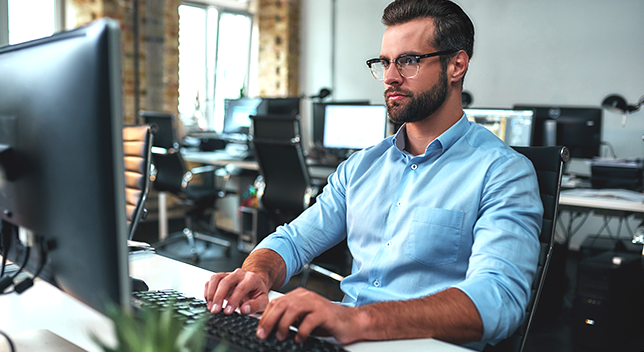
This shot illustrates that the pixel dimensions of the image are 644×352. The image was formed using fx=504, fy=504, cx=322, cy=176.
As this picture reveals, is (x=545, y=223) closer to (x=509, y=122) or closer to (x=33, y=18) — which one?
(x=509, y=122)

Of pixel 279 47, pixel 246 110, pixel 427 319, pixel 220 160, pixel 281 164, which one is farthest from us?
pixel 279 47

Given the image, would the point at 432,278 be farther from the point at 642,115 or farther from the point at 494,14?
the point at 494,14

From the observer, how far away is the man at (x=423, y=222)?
86 centimetres

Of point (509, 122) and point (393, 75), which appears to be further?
point (509, 122)

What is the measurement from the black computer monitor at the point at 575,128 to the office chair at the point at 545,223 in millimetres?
2218

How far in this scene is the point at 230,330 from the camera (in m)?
0.77

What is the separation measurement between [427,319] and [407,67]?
0.63m

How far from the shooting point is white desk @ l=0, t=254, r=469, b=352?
79 cm

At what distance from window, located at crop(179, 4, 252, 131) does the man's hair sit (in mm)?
4612

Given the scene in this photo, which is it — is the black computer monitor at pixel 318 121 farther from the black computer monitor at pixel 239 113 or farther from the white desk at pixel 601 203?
the white desk at pixel 601 203

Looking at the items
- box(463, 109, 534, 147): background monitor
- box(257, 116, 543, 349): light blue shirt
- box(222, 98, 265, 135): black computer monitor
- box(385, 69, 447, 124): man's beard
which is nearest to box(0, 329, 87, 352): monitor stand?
box(257, 116, 543, 349): light blue shirt

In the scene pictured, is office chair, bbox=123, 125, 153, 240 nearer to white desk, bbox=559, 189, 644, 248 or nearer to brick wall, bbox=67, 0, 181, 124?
white desk, bbox=559, 189, 644, 248

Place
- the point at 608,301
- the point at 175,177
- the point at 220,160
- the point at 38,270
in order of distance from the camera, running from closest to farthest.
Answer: the point at 38,270 < the point at 608,301 < the point at 175,177 < the point at 220,160

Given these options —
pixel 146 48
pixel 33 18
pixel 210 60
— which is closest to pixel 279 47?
pixel 210 60
